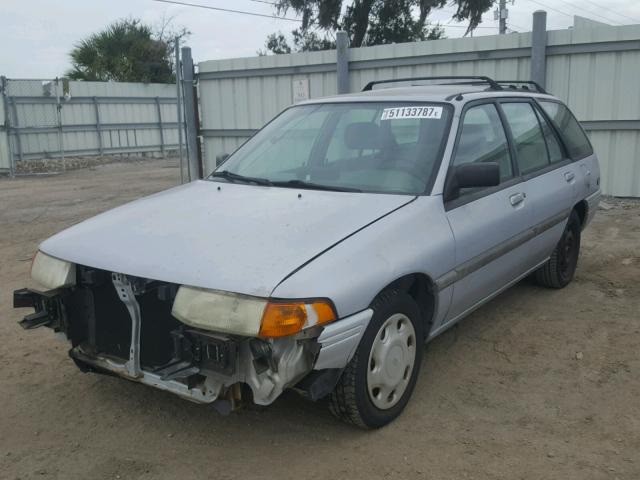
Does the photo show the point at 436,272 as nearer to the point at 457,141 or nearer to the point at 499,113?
the point at 457,141

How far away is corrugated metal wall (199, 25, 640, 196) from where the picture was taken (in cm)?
852

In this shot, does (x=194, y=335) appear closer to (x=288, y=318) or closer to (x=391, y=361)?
(x=288, y=318)

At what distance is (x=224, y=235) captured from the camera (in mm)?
2963

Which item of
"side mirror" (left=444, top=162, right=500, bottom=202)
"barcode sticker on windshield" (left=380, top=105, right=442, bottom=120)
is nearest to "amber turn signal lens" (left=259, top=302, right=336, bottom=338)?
"side mirror" (left=444, top=162, right=500, bottom=202)

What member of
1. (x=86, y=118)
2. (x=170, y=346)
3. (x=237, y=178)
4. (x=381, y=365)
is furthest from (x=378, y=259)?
(x=86, y=118)

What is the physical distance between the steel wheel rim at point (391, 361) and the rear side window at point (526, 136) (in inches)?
69.1

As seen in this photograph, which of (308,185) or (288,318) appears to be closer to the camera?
(288,318)

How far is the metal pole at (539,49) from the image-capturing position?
8.65 m

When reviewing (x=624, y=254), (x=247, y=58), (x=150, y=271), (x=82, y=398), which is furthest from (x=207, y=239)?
(x=247, y=58)

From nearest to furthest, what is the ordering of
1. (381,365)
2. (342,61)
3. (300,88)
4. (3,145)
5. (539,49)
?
(381,365)
(539,49)
(342,61)
(300,88)
(3,145)

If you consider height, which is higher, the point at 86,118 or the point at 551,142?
the point at 86,118

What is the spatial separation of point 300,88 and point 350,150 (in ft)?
22.6

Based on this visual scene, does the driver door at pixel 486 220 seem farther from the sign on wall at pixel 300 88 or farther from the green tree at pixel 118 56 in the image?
the green tree at pixel 118 56

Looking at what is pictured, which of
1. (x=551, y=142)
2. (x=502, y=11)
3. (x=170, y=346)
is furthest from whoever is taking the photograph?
(x=502, y=11)
